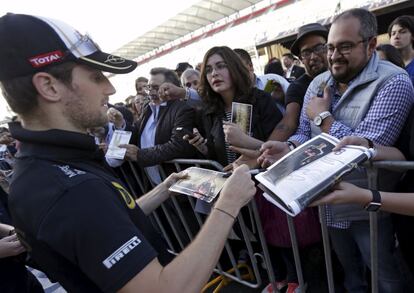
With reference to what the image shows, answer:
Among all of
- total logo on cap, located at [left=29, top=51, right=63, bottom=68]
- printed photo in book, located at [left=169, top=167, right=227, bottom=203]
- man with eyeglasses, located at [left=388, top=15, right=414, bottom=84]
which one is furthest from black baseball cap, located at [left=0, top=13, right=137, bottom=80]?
man with eyeglasses, located at [left=388, top=15, right=414, bottom=84]

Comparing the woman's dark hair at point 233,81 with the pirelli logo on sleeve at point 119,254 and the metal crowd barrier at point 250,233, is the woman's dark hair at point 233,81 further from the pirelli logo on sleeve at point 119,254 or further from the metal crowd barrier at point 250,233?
the pirelli logo on sleeve at point 119,254

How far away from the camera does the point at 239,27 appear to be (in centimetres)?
2006

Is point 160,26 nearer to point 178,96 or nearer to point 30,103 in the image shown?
point 178,96

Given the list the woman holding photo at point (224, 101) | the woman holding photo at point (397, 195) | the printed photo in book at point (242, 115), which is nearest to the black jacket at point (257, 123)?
the woman holding photo at point (224, 101)

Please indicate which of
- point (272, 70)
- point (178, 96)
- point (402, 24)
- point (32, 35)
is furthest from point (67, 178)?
point (272, 70)

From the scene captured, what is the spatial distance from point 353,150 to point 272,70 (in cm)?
487

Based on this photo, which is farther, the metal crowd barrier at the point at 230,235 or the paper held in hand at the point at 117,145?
the paper held in hand at the point at 117,145

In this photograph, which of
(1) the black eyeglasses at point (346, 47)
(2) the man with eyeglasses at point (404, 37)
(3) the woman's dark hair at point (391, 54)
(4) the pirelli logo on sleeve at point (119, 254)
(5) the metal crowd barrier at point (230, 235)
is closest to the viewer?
(4) the pirelli logo on sleeve at point (119, 254)

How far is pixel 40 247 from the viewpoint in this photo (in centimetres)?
102

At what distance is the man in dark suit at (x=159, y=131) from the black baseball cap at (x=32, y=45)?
64.7 inches

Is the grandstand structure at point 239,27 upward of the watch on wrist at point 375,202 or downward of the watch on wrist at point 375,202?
upward

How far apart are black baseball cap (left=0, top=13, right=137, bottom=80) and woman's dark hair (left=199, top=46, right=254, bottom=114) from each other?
1.60m

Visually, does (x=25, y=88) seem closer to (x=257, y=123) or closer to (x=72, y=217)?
(x=72, y=217)

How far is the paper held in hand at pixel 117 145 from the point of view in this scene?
3.07 metres
